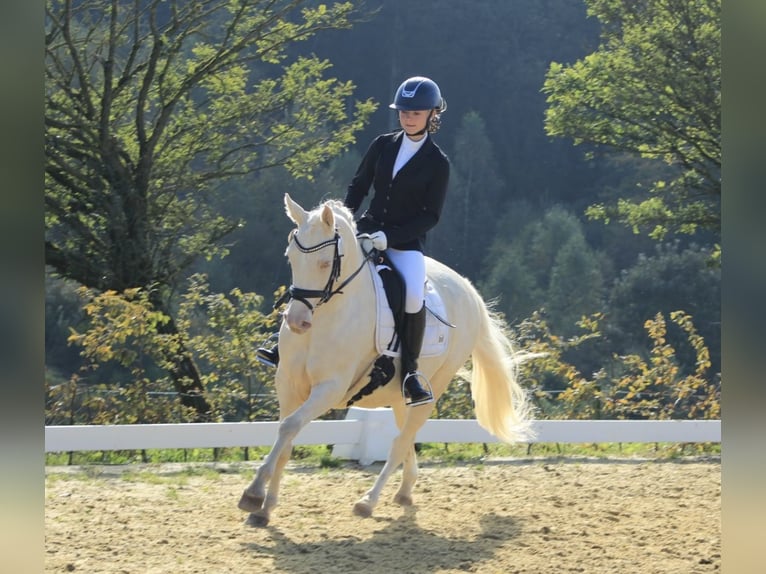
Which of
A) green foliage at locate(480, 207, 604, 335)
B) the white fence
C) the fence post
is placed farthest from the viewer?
green foliage at locate(480, 207, 604, 335)

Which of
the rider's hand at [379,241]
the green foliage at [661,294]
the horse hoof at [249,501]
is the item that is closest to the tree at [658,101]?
the rider's hand at [379,241]

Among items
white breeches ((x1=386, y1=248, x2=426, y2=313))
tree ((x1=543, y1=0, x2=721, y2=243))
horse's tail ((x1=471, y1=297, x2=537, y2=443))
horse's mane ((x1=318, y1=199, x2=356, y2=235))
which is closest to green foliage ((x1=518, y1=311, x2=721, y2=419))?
horse's tail ((x1=471, y1=297, x2=537, y2=443))

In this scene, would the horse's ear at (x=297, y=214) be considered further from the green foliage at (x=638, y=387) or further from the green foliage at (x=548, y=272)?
the green foliage at (x=548, y=272)

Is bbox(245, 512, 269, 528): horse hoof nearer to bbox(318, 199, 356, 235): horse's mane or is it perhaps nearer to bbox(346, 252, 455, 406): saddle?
bbox(346, 252, 455, 406): saddle

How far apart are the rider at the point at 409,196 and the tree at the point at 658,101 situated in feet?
44.9

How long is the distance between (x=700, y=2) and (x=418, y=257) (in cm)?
1484

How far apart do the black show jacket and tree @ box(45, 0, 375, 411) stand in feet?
25.1

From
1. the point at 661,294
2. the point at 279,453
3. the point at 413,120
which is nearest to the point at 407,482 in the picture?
the point at 279,453

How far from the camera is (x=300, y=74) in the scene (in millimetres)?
17125

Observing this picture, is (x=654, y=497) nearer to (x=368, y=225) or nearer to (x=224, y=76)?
(x=368, y=225)

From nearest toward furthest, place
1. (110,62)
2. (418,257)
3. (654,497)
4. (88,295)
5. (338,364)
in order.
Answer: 1. (338,364)
2. (418,257)
3. (654,497)
4. (88,295)
5. (110,62)

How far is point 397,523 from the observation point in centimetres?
647

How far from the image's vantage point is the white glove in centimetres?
626

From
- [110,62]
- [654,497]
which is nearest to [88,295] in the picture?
[110,62]
